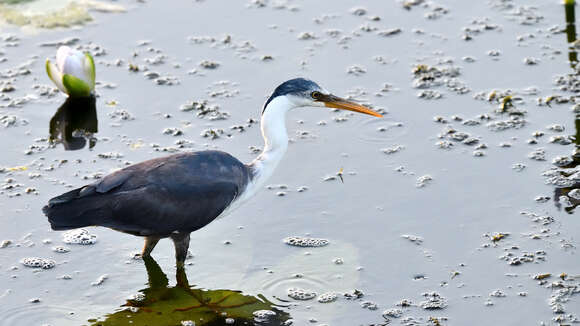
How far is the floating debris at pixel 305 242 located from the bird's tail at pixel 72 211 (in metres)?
1.34

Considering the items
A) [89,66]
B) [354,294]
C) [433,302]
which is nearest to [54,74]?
[89,66]

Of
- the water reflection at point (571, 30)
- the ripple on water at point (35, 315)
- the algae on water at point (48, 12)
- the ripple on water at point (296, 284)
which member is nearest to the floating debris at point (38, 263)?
the ripple on water at point (35, 315)

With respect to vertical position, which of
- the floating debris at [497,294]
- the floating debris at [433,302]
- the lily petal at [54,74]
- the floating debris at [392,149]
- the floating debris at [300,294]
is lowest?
the floating debris at [497,294]

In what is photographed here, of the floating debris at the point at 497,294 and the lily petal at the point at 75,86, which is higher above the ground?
the lily petal at the point at 75,86

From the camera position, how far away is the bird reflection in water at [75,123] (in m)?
7.94

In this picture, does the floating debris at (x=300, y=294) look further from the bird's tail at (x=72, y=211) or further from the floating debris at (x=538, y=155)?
the floating debris at (x=538, y=155)

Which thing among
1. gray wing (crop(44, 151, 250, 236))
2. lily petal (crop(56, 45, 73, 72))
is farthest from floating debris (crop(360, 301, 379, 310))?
lily petal (crop(56, 45, 73, 72))

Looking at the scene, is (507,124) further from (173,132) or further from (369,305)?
(173,132)

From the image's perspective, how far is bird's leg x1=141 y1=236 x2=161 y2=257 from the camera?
6.37 metres

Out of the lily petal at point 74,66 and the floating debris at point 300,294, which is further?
the lily petal at point 74,66

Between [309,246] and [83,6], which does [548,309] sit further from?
[83,6]

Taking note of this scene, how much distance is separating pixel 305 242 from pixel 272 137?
76cm

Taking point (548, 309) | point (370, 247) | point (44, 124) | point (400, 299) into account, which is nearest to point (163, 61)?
point (44, 124)

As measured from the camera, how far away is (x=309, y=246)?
21.5ft
